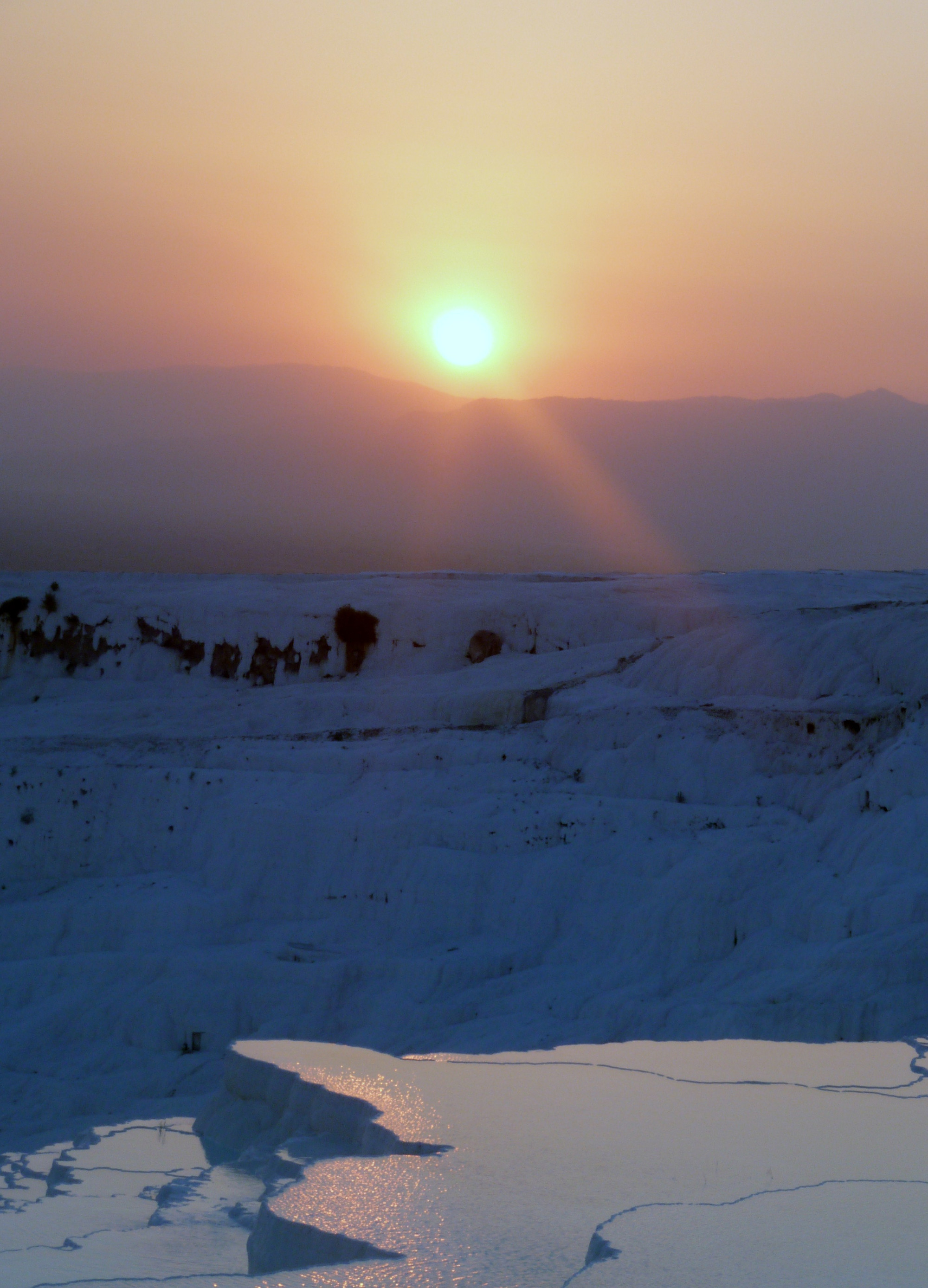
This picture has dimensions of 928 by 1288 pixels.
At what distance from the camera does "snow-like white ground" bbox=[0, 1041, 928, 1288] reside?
8555 mm

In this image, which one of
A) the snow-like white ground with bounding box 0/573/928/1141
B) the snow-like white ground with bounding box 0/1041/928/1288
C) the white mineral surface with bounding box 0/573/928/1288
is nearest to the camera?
the snow-like white ground with bounding box 0/1041/928/1288

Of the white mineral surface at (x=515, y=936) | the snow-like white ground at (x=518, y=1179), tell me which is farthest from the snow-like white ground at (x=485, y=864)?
the snow-like white ground at (x=518, y=1179)

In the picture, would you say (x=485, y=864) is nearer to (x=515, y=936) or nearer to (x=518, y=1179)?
A: (x=515, y=936)

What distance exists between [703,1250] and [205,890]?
2209cm

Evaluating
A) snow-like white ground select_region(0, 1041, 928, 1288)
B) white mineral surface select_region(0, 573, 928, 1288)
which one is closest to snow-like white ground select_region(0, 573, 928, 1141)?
white mineral surface select_region(0, 573, 928, 1288)

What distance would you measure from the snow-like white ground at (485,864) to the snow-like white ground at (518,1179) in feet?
21.0

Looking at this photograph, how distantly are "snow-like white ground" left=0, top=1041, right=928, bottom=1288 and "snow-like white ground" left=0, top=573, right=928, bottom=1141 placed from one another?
21.0ft

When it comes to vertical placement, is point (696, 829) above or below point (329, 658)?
below

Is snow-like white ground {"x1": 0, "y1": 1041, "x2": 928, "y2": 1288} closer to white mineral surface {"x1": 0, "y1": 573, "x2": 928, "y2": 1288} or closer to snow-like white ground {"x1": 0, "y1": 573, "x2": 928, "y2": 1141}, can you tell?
white mineral surface {"x1": 0, "y1": 573, "x2": 928, "y2": 1288}

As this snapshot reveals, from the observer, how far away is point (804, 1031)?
63.0 feet

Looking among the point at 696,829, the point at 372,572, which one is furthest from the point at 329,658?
the point at 696,829

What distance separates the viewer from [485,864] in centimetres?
2780

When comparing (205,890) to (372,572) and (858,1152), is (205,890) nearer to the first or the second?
(858,1152)

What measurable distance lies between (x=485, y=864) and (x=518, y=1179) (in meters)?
17.6
